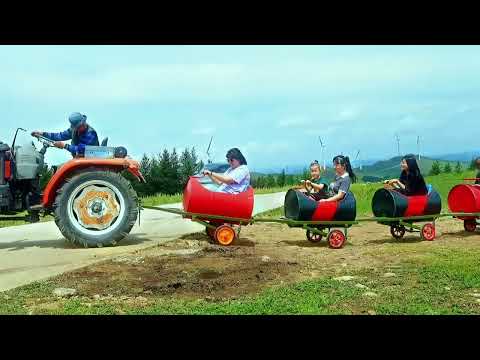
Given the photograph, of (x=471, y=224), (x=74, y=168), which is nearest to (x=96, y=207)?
(x=74, y=168)

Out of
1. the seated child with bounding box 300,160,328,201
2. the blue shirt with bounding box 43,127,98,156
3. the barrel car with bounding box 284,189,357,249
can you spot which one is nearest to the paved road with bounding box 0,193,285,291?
the blue shirt with bounding box 43,127,98,156

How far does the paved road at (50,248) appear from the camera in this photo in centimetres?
598

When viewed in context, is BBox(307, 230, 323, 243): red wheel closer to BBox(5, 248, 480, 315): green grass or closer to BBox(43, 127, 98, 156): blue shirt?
BBox(5, 248, 480, 315): green grass

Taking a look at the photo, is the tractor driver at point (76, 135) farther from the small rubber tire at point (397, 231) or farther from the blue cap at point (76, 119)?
the small rubber tire at point (397, 231)

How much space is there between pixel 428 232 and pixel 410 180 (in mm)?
846

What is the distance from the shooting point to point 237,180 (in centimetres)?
790

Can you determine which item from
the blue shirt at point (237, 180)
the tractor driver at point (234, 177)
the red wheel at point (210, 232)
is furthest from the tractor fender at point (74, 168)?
the red wheel at point (210, 232)

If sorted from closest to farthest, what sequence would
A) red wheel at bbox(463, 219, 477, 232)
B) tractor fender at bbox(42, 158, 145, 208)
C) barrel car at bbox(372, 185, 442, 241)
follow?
tractor fender at bbox(42, 158, 145, 208), barrel car at bbox(372, 185, 442, 241), red wheel at bbox(463, 219, 477, 232)

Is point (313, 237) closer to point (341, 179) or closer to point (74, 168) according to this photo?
point (341, 179)

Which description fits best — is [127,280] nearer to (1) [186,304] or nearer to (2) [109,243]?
(1) [186,304]

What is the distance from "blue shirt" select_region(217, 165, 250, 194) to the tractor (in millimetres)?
1222

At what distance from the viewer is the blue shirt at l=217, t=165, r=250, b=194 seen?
789 cm
